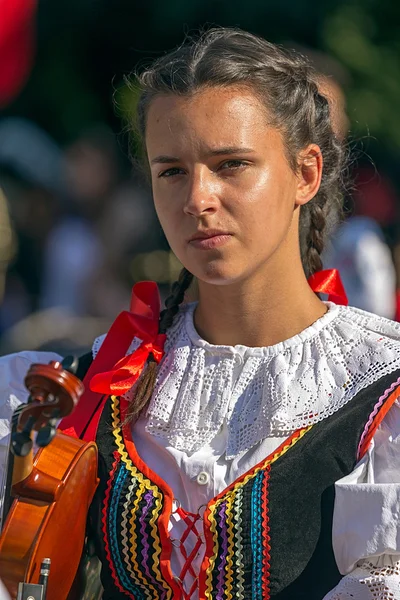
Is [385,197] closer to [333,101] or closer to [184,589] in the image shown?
[333,101]

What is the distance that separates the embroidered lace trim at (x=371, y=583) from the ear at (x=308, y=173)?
2.84 ft

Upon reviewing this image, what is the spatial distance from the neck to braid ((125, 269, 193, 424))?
17 cm

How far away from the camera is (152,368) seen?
272cm

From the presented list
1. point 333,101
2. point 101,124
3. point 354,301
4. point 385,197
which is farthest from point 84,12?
point 333,101

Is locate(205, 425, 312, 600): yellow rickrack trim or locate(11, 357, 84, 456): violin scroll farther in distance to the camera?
locate(205, 425, 312, 600): yellow rickrack trim

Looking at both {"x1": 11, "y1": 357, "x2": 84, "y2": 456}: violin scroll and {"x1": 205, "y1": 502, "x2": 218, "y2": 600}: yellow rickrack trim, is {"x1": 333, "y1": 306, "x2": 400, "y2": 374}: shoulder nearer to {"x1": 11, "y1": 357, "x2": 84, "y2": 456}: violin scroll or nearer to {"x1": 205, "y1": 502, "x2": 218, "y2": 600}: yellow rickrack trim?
{"x1": 205, "y1": 502, "x2": 218, "y2": 600}: yellow rickrack trim

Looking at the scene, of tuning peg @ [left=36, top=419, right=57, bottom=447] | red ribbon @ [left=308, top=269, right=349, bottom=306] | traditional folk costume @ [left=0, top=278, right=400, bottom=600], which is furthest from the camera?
red ribbon @ [left=308, top=269, right=349, bottom=306]

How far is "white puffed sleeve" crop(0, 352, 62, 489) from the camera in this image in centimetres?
266

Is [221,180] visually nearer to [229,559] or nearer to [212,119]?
[212,119]

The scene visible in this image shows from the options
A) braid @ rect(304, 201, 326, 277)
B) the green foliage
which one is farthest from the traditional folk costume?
the green foliage

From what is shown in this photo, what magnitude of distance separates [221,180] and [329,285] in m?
0.48

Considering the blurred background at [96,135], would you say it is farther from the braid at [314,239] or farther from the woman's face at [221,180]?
the woman's face at [221,180]

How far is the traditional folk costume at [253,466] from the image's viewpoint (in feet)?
7.65

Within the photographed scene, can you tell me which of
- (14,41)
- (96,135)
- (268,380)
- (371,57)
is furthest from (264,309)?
(371,57)
